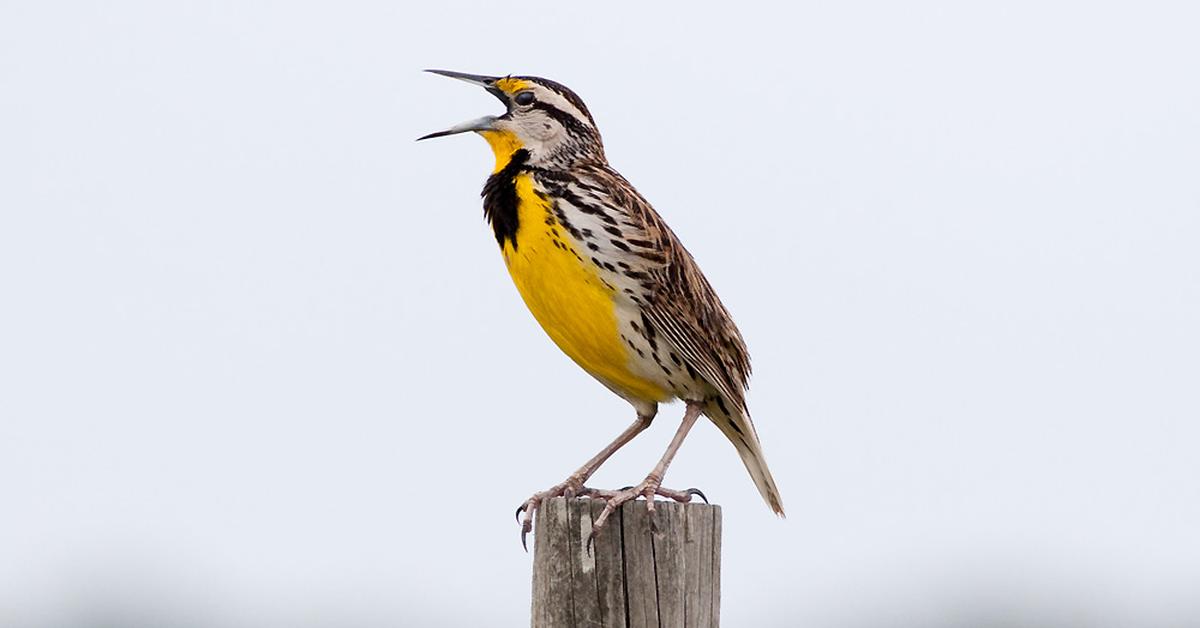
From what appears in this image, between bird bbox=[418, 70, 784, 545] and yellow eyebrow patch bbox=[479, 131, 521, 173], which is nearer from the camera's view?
bird bbox=[418, 70, 784, 545]

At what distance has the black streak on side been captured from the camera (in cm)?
496

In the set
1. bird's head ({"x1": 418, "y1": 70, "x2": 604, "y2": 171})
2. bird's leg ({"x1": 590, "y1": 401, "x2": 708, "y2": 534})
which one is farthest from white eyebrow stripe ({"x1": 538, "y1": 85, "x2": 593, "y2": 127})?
bird's leg ({"x1": 590, "y1": 401, "x2": 708, "y2": 534})

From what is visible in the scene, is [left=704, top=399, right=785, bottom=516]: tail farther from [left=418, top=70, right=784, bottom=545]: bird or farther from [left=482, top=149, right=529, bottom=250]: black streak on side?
[left=482, top=149, right=529, bottom=250]: black streak on side

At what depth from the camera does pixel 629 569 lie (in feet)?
12.4

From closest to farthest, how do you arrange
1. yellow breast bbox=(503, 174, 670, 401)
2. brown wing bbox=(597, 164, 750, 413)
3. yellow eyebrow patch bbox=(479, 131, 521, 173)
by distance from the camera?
yellow breast bbox=(503, 174, 670, 401) → brown wing bbox=(597, 164, 750, 413) → yellow eyebrow patch bbox=(479, 131, 521, 173)

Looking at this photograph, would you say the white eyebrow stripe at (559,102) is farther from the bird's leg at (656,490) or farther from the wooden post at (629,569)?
the wooden post at (629,569)

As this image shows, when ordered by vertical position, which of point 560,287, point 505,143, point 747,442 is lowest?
point 747,442

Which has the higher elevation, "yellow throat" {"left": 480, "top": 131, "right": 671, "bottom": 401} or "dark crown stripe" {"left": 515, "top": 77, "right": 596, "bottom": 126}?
"dark crown stripe" {"left": 515, "top": 77, "right": 596, "bottom": 126}

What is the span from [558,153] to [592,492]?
4.14 ft

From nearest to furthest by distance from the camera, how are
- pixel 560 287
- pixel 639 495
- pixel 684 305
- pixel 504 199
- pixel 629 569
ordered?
pixel 629 569, pixel 639 495, pixel 560 287, pixel 504 199, pixel 684 305

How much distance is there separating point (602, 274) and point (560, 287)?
0.13 m

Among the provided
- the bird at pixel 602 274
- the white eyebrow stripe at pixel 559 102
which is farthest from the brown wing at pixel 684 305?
the white eyebrow stripe at pixel 559 102

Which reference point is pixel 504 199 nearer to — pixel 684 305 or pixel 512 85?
pixel 512 85

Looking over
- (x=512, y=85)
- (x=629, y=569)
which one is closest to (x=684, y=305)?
(x=512, y=85)
